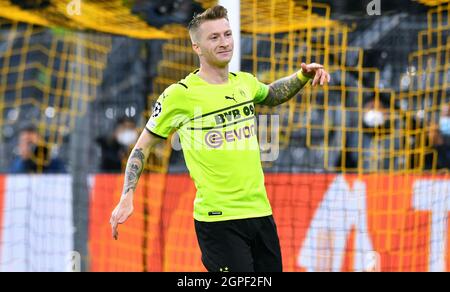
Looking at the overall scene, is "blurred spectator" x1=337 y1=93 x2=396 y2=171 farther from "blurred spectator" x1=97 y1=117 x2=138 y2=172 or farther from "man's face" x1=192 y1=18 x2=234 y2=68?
"man's face" x1=192 y1=18 x2=234 y2=68

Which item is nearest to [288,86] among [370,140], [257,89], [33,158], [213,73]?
[257,89]

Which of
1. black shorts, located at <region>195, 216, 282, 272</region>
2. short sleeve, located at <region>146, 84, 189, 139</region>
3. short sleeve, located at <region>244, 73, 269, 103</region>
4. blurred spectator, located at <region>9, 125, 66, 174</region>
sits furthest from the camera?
blurred spectator, located at <region>9, 125, 66, 174</region>

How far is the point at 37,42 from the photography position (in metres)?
8.88

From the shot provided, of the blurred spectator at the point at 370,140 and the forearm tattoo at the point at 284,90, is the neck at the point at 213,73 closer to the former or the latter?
the forearm tattoo at the point at 284,90

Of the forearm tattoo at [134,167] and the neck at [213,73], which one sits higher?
the neck at [213,73]

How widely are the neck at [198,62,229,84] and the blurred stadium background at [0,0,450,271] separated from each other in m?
2.01

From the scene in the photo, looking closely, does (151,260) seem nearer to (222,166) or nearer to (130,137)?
→ (130,137)

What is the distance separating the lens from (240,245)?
205 inches

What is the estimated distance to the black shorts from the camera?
5.20 m

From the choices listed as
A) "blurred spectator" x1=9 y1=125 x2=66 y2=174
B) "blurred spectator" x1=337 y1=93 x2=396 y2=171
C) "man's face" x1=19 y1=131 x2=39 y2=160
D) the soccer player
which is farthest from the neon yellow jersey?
"man's face" x1=19 y1=131 x2=39 y2=160

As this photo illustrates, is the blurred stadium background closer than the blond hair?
No

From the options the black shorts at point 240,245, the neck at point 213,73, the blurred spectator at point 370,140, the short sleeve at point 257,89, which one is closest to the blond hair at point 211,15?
the neck at point 213,73

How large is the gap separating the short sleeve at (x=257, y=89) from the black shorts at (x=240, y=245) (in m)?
0.83

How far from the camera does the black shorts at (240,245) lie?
17.1 ft
